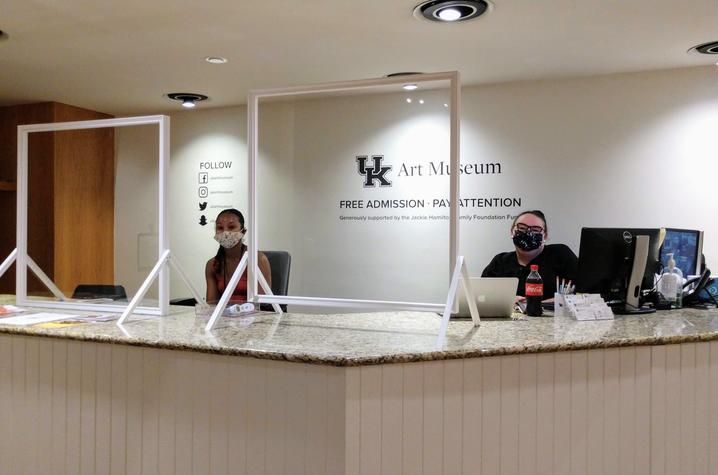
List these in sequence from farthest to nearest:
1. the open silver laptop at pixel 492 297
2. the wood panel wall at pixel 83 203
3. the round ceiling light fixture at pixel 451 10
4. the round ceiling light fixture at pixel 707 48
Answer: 1. the wood panel wall at pixel 83 203
2. the round ceiling light fixture at pixel 707 48
3. the round ceiling light fixture at pixel 451 10
4. the open silver laptop at pixel 492 297

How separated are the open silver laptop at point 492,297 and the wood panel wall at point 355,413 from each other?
1.96ft

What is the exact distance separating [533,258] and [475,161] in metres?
0.94

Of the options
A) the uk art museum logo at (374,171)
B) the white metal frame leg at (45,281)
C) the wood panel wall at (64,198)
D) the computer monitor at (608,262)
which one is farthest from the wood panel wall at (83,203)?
the computer monitor at (608,262)

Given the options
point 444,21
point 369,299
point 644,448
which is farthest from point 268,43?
point 644,448

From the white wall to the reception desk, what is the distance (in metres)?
0.40

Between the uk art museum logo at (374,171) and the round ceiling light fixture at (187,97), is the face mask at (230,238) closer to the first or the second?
the uk art museum logo at (374,171)

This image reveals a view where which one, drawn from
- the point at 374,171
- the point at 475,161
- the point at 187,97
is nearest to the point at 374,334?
the point at 374,171

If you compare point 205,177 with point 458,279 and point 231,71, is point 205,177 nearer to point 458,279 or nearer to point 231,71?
point 231,71

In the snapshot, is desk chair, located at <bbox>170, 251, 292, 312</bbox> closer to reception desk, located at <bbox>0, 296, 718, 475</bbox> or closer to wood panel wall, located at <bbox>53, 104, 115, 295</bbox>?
reception desk, located at <bbox>0, 296, 718, 475</bbox>

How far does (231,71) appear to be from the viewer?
413cm

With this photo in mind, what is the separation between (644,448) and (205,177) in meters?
4.38

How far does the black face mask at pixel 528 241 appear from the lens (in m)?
4.09

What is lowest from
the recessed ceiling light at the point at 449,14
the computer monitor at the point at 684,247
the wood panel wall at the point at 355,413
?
the wood panel wall at the point at 355,413

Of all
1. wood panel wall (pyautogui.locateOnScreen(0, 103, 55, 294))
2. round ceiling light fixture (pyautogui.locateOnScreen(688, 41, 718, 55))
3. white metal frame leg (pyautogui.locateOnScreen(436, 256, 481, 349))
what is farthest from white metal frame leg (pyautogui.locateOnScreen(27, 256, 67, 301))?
round ceiling light fixture (pyautogui.locateOnScreen(688, 41, 718, 55))
